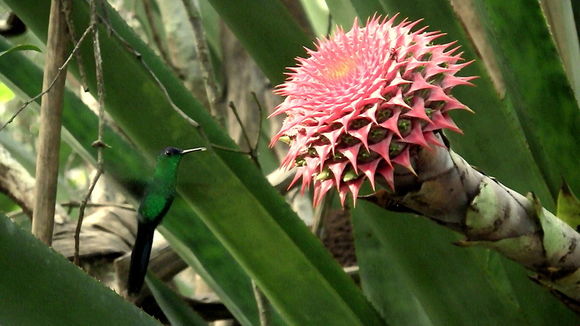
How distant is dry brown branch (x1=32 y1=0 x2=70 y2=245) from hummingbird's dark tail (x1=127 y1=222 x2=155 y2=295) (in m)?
0.10

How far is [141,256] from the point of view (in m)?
0.90

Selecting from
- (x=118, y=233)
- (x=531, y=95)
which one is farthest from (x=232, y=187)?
(x=118, y=233)

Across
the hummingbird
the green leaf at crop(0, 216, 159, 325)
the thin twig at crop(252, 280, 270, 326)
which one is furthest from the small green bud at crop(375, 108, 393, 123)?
the thin twig at crop(252, 280, 270, 326)

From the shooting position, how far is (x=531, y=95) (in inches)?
37.0

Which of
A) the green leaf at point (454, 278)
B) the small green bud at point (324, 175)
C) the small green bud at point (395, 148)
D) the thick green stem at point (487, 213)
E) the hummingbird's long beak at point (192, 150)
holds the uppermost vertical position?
the small green bud at point (324, 175)

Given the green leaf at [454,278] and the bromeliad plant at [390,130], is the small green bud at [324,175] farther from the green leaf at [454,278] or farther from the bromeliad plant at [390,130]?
the green leaf at [454,278]

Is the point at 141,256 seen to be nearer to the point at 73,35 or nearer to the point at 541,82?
the point at 73,35

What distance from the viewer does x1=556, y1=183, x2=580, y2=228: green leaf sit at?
2.46 feet

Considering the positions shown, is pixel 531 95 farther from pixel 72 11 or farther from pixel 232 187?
pixel 72 11

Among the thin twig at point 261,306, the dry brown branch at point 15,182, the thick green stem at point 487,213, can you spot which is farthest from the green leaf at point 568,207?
the dry brown branch at point 15,182

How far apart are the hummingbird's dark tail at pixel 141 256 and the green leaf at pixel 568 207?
40 cm

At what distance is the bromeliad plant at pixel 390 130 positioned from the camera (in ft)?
1.64

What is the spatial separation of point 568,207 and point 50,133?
1.59 feet

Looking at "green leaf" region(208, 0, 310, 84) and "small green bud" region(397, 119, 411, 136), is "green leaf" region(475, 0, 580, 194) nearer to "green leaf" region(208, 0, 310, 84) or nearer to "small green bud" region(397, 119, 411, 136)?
"green leaf" region(208, 0, 310, 84)
